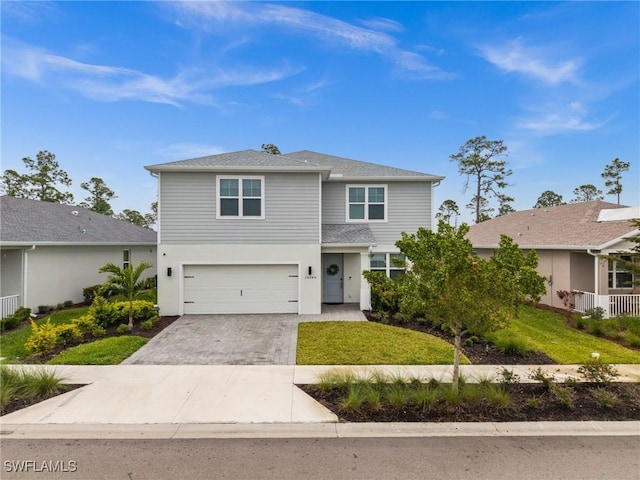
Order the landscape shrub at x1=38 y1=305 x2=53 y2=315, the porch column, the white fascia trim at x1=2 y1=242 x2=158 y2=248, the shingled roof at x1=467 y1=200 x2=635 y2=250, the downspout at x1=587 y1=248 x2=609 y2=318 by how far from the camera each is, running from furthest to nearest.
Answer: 1. the shingled roof at x1=467 y1=200 x2=635 y2=250
2. the landscape shrub at x1=38 y1=305 x2=53 y2=315
3. the porch column
4. the downspout at x1=587 y1=248 x2=609 y2=318
5. the white fascia trim at x1=2 y1=242 x2=158 y2=248

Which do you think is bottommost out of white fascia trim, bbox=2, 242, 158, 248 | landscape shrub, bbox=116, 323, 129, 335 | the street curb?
the street curb

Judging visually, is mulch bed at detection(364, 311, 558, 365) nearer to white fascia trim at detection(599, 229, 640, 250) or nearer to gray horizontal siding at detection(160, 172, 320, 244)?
gray horizontal siding at detection(160, 172, 320, 244)

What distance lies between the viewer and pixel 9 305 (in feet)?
37.6

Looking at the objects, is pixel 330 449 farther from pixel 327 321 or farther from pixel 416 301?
pixel 327 321

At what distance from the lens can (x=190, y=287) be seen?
11.8 meters

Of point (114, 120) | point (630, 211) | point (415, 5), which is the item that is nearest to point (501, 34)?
point (415, 5)

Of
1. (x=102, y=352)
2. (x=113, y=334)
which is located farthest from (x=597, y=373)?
(x=113, y=334)

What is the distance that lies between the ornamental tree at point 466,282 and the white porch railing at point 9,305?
1414cm

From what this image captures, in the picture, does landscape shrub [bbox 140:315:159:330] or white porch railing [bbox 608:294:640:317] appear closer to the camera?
landscape shrub [bbox 140:315:159:330]

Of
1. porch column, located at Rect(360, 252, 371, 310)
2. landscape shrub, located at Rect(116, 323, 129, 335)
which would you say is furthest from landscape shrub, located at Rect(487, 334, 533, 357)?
landscape shrub, located at Rect(116, 323, 129, 335)

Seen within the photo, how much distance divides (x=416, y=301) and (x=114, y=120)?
711 inches

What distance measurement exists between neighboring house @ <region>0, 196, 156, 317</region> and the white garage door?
6.37 m

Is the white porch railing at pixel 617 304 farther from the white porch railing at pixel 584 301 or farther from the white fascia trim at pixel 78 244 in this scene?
the white fascia trim at pixel 78 244

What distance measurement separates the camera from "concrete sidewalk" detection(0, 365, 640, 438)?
4.51 metres
